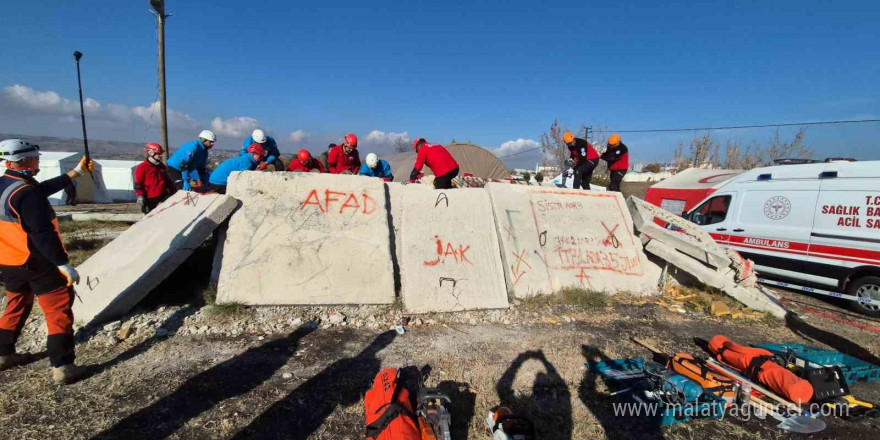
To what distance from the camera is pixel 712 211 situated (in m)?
8.01

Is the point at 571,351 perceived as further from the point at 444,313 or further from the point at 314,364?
the point at 314,364

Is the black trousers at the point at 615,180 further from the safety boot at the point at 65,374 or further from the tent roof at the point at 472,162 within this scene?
the safety boot at the point at 65,374

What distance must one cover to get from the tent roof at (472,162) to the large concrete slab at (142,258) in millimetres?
8997

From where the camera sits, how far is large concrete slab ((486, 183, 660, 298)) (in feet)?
18.9

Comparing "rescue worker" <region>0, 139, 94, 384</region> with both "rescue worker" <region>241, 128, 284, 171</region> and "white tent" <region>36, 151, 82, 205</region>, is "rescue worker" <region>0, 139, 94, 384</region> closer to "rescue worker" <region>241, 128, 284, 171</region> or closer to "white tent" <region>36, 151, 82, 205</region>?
"rescue worker" <region>241, 128, 284, 171</region>

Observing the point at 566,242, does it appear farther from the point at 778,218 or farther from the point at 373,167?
the point at 373,167

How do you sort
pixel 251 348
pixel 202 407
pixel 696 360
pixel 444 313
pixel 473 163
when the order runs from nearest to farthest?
pixel 202 407 → pixel 696 360 → pixel 251 348 → pixel 444 313 → pixel 473 163

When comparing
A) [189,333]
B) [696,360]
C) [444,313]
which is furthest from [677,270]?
[189,333]

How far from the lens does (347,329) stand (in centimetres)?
460

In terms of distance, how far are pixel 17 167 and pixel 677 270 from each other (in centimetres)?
819

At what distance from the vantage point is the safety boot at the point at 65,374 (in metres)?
3.24

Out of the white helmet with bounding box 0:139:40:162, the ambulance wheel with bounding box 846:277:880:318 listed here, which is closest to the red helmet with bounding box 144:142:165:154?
the white helmet with bounding box 0:139:40:162

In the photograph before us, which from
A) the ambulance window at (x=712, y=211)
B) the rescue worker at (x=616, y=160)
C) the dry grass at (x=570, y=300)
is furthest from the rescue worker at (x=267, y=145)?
the ambulance window at (x=712, y=211)

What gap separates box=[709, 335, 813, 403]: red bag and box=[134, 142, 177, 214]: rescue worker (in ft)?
26.4
